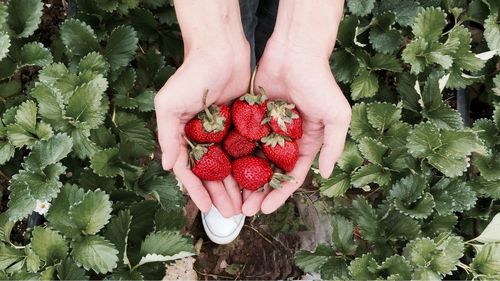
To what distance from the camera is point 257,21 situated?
5.48 feet

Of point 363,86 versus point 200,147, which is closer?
point 200,147

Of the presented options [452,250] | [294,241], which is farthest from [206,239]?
[452,250]

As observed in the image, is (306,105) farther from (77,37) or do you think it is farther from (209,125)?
(77,37)

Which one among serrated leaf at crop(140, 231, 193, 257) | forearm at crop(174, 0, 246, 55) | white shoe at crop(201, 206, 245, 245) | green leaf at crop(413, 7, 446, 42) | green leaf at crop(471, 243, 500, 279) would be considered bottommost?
white shoe at crop(201, 206, 245, 245)

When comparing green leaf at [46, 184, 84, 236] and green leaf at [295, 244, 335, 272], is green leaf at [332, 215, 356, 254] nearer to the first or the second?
green leaf at [295, 244, 335, 272]

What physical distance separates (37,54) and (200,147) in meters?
0.57

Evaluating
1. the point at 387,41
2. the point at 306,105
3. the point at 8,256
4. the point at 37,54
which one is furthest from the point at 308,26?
the point at 8,256

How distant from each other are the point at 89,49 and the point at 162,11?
10.9 inches

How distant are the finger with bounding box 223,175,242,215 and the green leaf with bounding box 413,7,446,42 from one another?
2.30ft

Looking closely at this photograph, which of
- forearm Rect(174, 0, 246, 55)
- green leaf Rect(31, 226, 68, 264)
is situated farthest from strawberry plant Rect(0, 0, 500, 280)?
forearm Rect(174, 0, 246, 55)

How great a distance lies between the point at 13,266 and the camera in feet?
4.46

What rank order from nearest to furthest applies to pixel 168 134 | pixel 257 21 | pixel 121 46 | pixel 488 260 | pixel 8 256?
pixel 168 134
pixel 8 256
pixel 488 260
pixel 121 46
pixel 257 21

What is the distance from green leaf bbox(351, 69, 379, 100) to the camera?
→ 64.4 inches

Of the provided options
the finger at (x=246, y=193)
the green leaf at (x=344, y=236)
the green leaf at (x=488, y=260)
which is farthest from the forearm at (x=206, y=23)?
the green leaf at (x=488, y=260)
